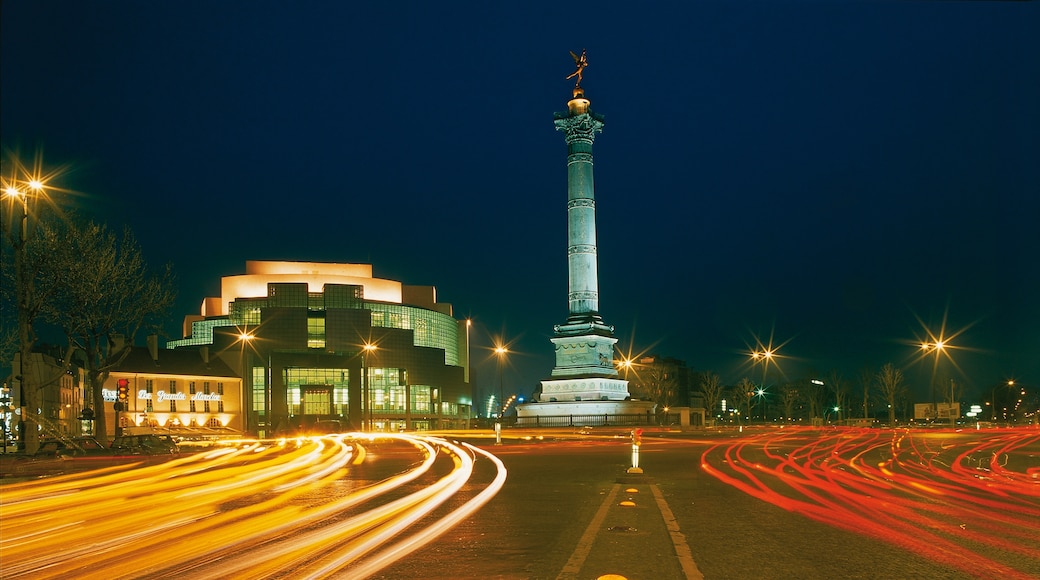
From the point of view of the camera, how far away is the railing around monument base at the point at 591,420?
7200 cm

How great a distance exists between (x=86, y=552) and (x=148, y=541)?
77cm

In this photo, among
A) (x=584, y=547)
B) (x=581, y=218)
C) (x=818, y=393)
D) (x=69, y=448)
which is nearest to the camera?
(x=584, y=547)

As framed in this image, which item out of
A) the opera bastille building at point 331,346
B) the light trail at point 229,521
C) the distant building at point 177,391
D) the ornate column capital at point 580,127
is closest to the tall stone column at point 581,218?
the ornate column capital at point 580,127

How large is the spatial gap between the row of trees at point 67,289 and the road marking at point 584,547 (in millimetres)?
24414

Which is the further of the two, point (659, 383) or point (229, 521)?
point (659, 383)

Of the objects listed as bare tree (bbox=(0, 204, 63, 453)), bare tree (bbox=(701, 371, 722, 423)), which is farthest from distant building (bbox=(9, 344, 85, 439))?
bare tree (bbox=(701, 371, 722, 423))

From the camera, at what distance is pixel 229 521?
11664 mm

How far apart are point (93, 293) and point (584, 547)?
33.4m

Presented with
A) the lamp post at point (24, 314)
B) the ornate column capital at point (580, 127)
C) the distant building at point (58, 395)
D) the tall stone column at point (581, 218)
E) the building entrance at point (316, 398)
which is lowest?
the building entrance at point (316, 398)

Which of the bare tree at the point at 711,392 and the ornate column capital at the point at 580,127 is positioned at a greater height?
the ornate column capital at the point at 580,127

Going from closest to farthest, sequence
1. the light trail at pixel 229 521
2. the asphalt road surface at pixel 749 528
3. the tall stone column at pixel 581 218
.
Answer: the asphalt road surface at pixel 749 528, the light trail at pixel 229 521, the tall stone column at pixel 581 218

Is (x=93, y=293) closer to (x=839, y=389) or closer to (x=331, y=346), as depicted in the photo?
(x=331, y=346)

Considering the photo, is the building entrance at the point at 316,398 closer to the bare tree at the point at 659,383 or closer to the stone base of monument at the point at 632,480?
the bare tree at the point at 659,383

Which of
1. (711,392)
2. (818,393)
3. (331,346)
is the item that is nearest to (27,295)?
(331,346)
